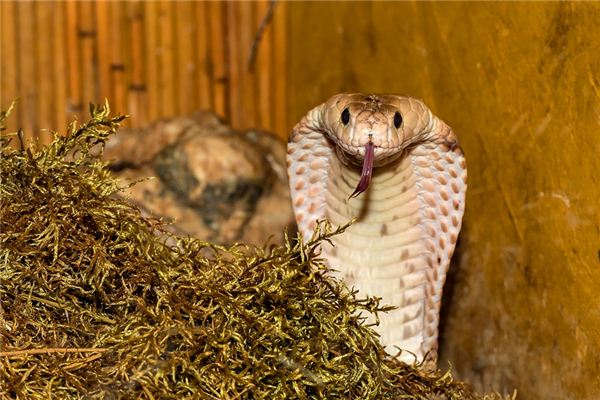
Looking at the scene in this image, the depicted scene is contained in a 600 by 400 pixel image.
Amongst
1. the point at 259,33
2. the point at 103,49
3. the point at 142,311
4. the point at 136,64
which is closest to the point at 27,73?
the point at 103,49

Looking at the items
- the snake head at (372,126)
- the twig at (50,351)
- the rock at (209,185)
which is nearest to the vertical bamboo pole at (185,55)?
the rock at (209,185)

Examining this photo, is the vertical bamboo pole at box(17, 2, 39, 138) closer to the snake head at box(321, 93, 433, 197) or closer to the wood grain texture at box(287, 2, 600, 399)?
the wood grain texture at box(287, 2, 600, 399)

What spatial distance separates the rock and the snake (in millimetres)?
1055

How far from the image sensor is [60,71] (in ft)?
12.0

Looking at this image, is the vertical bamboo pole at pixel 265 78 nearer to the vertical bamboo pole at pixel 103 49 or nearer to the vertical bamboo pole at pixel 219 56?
the vertical bamboo pole at pixel 219 56

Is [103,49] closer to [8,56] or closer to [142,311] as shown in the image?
[8,56]

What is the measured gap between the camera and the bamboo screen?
11.9ft

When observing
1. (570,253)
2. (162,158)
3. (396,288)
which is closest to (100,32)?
(162,158)

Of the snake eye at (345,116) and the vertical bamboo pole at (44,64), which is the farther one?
the vertical bamboo pole at (44,64)

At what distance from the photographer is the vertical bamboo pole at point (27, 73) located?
3609 mm

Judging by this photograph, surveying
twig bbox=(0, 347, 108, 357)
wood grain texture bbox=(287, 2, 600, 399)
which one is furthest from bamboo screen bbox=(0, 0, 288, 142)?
twig bbox=(0, 347, 108, 357)

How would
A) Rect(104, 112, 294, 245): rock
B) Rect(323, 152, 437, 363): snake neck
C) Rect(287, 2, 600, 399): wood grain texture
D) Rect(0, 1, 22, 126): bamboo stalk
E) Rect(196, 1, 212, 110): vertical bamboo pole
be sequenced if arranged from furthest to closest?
Rect(196, 1, 212, 110): vertical bamboo pole → Rect(0, 1, 22, 126): bamboo stalk → Rect(104, 112, 294, 245): rock → Rect(323, 152, 437, 363): snake neck → Rect(287, 2, 600, 399): wood grain texture

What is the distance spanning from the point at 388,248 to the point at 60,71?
1.94m

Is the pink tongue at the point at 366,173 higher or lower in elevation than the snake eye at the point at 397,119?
lower
